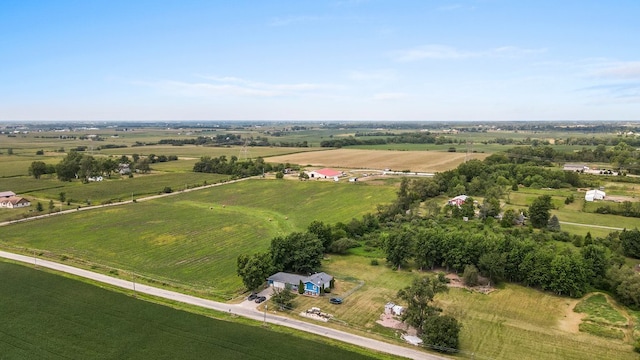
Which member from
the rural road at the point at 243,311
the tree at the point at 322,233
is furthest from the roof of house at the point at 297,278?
the tree at the point at 322,233

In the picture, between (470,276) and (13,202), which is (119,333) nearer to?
(470,276)

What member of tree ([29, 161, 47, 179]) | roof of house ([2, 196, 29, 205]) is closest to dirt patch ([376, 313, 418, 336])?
roof of house ([2, 196, 29, 205])

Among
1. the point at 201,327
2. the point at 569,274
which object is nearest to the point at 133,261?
the point at 201,327

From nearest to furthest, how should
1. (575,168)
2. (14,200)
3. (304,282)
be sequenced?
(304,282), (14,200), (575,168)

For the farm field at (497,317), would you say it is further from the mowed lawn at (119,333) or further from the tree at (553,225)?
the tree at (553,225)

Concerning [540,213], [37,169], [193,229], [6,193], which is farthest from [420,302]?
[37,169]

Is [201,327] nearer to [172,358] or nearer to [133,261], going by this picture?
[172,358]
